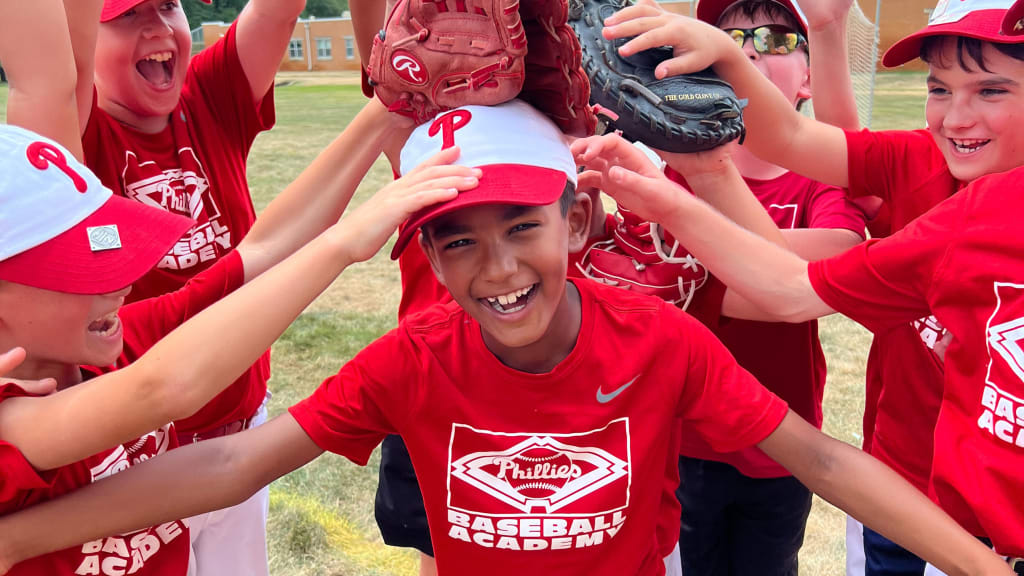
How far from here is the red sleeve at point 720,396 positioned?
1711 mm

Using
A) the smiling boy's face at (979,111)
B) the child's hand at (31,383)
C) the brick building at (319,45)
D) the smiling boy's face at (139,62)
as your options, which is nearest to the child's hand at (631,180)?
the smiling boy's face at (979,111)

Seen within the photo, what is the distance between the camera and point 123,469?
168 centimetres

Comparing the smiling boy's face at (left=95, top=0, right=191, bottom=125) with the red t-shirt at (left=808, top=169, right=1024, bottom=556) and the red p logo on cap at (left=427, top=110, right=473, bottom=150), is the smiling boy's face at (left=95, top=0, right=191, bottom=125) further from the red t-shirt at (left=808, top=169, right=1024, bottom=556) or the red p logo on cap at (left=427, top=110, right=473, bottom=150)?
the red t-shirt at (left=808, top=169, right=1024, bottom=556)

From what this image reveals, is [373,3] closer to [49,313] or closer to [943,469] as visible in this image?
[49,313]

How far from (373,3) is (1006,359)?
2.19m

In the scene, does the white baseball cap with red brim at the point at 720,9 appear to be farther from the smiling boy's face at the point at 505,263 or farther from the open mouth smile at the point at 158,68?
the open mouth smile at the point at 158,68

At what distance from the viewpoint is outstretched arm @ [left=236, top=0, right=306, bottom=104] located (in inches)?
111

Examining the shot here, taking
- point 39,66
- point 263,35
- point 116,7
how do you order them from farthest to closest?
point 263,35, point 116,7, point 39,66

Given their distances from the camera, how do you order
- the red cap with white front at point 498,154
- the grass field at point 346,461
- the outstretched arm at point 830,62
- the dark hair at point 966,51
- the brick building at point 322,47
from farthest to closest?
the brick building at point 322,47
the grass field at point 346,461
the outstretched arm at point 830,62
the dark hair at point 966,51
the red cap with white front at point 498,154

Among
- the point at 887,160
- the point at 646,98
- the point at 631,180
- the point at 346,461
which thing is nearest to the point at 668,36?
the point at 646,98

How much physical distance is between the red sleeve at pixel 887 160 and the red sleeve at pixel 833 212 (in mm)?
74

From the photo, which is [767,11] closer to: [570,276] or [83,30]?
[570,276]

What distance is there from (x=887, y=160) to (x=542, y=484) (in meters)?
1.37

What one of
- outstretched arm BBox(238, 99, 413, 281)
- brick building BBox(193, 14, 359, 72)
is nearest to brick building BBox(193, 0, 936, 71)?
brick building BBox(193, 14, 359, 72)
